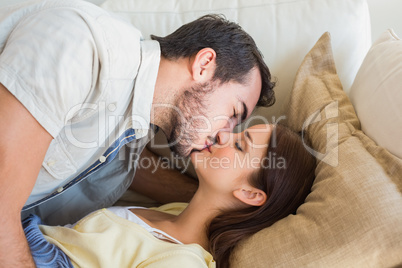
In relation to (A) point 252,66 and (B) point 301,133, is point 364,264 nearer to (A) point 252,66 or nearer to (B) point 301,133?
(B) point 301,133

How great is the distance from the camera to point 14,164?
0.82 meters

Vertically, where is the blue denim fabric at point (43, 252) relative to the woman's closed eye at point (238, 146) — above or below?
below

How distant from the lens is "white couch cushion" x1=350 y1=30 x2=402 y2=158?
947 mm

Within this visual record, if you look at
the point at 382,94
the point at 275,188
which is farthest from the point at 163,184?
the point at 382,94

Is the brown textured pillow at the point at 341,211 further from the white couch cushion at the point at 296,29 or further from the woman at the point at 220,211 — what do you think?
the white couch cushion at the point at 296,29

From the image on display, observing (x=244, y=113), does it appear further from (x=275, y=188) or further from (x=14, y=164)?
(x=14, y=164)

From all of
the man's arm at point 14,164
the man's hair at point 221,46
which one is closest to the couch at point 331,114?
the man's hair at point 221,46

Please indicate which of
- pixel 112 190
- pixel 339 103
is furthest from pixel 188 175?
pixel 339 103

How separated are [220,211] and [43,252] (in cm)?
50

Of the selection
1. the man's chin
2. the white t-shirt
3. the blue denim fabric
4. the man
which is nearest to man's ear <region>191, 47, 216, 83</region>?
the man

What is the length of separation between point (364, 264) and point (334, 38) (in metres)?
0.76

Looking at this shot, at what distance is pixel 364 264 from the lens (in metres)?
0.84

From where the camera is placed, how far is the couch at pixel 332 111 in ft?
2.81

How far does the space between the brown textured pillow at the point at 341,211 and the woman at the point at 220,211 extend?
8 centimetres
